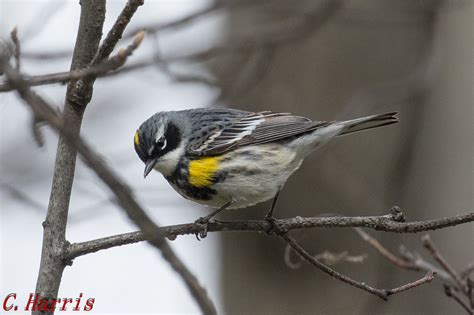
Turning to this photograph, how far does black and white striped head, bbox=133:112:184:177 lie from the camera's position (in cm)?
392

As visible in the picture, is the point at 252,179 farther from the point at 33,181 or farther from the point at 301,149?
the point at 33,181

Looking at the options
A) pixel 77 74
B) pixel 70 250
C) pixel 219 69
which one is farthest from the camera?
pixel 219 69

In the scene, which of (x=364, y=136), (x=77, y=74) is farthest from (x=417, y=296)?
(x=77, y=74)

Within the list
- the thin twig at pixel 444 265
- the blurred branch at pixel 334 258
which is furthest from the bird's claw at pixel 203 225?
the thin twig at pixel 444 265

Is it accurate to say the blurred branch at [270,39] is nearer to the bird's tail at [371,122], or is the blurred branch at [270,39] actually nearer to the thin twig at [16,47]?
the bird's tail at [371,122]

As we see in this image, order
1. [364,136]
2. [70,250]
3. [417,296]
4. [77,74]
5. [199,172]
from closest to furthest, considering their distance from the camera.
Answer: [77,74], [70,250], [199,172], [417,296], [364,136]

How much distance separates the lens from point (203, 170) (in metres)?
3.84

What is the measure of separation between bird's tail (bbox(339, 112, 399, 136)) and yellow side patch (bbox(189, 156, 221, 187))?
76 centimetres

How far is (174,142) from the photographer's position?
404 centimetres

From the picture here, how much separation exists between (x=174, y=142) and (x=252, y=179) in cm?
51

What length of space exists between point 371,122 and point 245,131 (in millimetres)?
757

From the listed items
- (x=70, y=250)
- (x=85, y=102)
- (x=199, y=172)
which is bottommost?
(x=70, y=250)

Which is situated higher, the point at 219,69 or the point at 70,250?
the point at 219,69

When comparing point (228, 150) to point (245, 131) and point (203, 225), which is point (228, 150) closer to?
point (245, 131)
